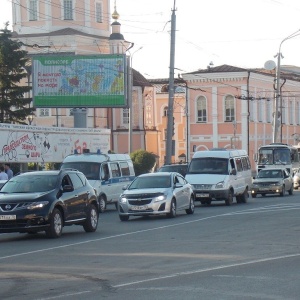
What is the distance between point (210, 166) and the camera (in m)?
Answer: 39.2

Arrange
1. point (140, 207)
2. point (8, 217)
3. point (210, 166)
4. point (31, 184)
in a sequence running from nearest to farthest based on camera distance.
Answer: point (8, 217) → point (31, 184) → point (140, 207) → point (210, 166)

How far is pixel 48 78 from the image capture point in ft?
Result: 187

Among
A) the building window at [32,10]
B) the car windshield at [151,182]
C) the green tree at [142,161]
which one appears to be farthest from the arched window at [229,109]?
the car windshield at [151,182]

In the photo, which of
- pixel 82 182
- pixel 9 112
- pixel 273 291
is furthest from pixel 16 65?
pixel 273 291

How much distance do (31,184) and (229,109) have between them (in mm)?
61251

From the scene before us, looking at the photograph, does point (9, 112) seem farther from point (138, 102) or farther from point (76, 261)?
point (76, 261)

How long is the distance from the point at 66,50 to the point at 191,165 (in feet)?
132

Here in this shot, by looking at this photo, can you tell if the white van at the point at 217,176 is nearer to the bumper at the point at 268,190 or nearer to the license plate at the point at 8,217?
the bumper at the point at 268,190

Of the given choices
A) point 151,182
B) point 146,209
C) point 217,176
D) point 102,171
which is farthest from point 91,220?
point 217,176

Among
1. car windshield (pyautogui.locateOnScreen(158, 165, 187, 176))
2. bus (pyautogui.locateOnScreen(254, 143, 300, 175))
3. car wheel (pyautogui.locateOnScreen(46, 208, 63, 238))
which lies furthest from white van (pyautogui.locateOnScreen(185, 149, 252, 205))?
bus (pyautogui.locateOnScreen(254, 143, 300, 175))

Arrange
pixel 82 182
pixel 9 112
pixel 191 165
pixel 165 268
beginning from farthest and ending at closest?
pixel 9 112 → pixel 191 165 → pixel 82 182 → pixel 165 268

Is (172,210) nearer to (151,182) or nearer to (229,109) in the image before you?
(151,182)

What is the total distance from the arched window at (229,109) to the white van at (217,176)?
4266 centimetres

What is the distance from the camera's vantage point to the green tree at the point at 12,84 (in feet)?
220
